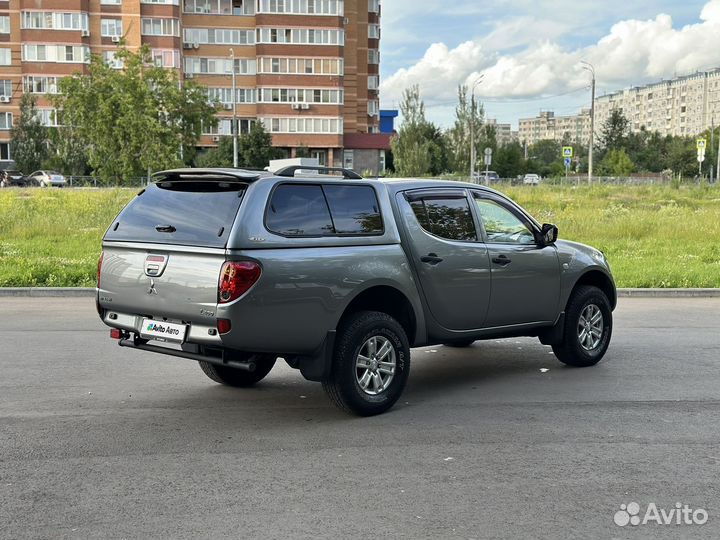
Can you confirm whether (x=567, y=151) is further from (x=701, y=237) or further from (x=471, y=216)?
(x=471, y=216)

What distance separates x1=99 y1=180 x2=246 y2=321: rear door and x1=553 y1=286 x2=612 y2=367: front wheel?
3.84 m

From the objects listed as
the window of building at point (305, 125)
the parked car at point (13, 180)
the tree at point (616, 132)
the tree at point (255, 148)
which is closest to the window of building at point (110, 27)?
the window of building at point (305, 125)

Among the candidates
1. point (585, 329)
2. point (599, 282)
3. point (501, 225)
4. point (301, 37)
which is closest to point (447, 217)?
point (501, 225)

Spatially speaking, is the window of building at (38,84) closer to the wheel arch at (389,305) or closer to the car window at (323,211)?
the car window at (323,211)

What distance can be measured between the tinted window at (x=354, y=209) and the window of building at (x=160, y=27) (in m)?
74.3

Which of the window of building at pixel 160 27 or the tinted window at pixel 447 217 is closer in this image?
the tinted window at pixel 447 217

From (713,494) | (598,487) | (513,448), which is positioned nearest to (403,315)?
(513,448)

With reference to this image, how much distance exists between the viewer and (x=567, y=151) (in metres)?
51.8

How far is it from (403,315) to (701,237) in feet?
54.3

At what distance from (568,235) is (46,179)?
158ft

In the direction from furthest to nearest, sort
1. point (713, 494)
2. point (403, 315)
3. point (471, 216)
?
point (471, 216) → point (403, 315) → point (713, 494)

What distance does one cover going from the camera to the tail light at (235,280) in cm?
560

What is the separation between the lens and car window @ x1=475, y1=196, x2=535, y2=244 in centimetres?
748

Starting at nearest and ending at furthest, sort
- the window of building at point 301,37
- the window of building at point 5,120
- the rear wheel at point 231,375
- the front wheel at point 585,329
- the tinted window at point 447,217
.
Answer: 1. the tinted window at point 447,217
2. the rear wheel at point 231,375
3. the front wheel at point 585,329
4. the window of building at point 5,120
5. the window of building at point 301,37
